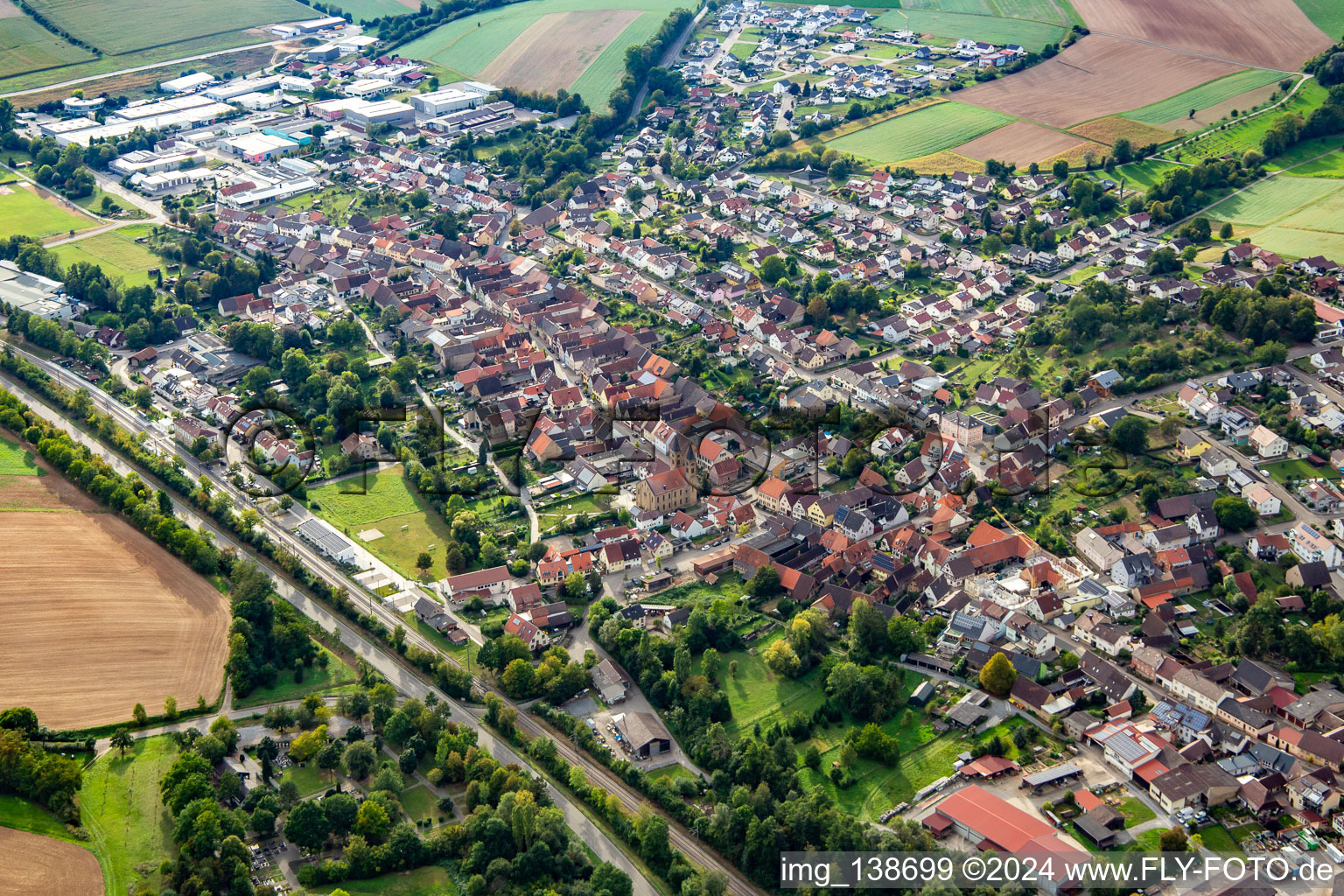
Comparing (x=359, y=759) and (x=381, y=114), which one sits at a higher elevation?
(x=381, y=114)

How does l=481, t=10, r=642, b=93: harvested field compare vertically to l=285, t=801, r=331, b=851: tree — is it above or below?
above

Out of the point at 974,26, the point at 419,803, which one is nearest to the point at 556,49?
the point at 974,26

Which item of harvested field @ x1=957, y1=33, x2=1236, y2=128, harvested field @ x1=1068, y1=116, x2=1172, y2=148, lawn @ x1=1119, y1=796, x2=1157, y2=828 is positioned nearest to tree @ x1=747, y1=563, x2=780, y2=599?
lawn @ x1=1119, y1=796, x2=1157, y2=828

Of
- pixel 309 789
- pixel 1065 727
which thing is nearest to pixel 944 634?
pixel 1065 727

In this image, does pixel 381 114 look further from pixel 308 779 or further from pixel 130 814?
pixel 130 814

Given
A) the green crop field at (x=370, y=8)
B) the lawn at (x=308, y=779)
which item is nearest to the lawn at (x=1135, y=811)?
the lawn at (x=308, y=779)

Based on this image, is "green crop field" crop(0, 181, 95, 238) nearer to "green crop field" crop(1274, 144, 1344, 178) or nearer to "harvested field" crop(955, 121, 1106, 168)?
"harvested field" crop(955, 121, 1106, 168)
